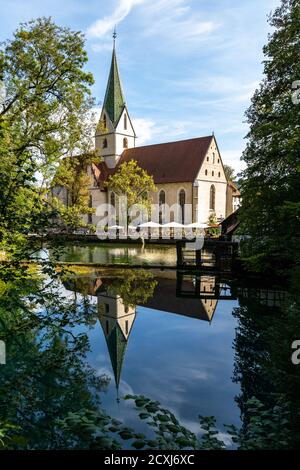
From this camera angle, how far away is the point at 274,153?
10977 millimetres

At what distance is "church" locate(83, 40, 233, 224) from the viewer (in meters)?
48.1

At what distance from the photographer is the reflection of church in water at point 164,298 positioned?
335 inches

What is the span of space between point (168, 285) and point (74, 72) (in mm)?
9201

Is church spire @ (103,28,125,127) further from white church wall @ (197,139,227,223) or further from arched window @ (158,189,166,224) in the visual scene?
white church wall @ (197,139,227,223)

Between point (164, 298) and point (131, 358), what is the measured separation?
544 cm

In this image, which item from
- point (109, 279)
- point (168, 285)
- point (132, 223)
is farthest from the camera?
point (132, 223)

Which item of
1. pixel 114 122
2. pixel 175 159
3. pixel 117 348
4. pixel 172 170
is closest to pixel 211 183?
pixel 172 170

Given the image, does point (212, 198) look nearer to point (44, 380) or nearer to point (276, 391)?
point (276, 391)

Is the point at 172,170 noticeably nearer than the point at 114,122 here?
Yes
